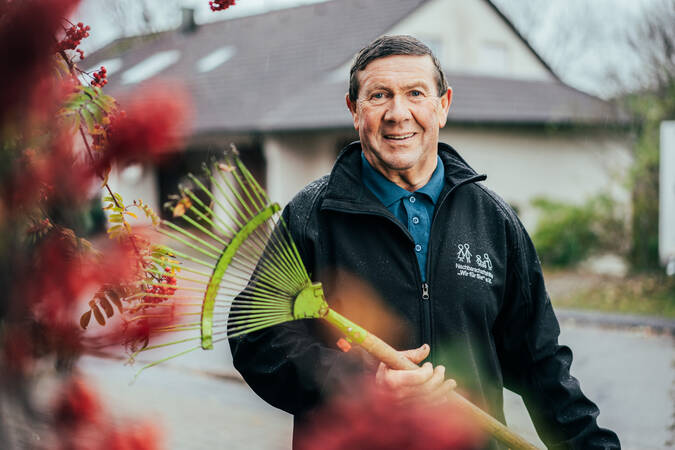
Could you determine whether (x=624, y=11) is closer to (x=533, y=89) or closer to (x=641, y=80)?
(x=641, y=80)

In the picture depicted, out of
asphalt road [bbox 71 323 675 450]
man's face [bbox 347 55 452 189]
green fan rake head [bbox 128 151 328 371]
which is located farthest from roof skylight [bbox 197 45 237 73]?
green fan rake head [bbox 128 151 328 371]

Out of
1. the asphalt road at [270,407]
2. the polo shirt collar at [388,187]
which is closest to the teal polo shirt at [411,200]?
the polo shirt collar at [388,187]

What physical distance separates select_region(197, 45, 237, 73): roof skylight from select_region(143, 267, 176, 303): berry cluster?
1801cm

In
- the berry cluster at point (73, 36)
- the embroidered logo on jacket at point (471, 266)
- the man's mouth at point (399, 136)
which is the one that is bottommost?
the embroidered logo on jacket at point (471, 266)

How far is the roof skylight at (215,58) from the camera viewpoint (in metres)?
18.7

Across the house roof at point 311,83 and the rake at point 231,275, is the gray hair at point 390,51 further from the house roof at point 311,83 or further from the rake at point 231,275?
the house roof at point 311,83

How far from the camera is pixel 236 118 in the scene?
50.9 ft

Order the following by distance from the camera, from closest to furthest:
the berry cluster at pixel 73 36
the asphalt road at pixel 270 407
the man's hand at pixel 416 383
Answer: the berry cluster at pixel 73 36
the man's hand at pixel 416 383
the asphalt road at pixel 270 407

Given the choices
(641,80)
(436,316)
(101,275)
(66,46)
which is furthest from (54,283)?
(641,80)

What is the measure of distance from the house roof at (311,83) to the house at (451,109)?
39 mm

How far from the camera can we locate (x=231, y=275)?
1.48 metres

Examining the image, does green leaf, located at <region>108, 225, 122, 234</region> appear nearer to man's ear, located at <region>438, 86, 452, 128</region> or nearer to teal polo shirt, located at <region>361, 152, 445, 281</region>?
teal polo shirt, located at <region>361, 152, 445, 281</region>

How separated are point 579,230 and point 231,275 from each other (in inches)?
449

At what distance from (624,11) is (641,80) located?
58.6 inches
